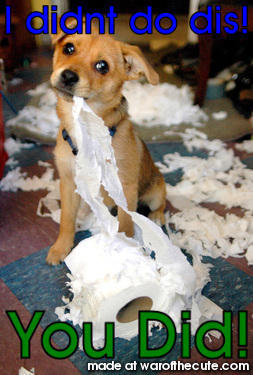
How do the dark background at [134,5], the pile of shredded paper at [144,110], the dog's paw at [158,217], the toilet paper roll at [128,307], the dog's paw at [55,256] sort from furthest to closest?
1. the dark background at [134,5]
2. the pile of shredded paper at [144,110]
3. the dog's paw at [158,217]
4. the dog's paw at [55,256]
5. the toilet paper roll at [128,307]

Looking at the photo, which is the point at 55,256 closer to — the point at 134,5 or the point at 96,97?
the point at 96,97

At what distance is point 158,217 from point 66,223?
545 mm

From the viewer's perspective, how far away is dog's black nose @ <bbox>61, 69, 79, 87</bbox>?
56.4 inches

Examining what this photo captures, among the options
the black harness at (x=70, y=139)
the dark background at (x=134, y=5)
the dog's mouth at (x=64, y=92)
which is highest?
the dark background at (x=134, y=5)

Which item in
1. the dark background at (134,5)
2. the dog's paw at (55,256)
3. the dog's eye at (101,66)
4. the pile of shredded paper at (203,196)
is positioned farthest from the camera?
the dark background at (134,5)

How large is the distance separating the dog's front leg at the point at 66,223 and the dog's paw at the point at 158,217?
0.48 meters

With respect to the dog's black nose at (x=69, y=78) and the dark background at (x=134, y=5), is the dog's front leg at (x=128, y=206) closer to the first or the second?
the dog's black nose at (x=69, y=78)

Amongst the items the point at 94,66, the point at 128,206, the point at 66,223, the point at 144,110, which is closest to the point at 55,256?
the point at 66,223

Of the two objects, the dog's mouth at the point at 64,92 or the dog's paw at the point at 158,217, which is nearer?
the dog's mouth at the point at 64,92

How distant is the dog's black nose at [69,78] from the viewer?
1.43m

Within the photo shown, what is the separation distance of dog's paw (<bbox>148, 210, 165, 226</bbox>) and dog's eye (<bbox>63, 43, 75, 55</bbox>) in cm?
97

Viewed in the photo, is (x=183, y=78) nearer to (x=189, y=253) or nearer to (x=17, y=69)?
(x=17, y=69)

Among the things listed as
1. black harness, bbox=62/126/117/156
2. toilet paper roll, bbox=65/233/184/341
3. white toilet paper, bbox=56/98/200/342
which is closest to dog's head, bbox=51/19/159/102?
black harness, bbox=62/126/117/156

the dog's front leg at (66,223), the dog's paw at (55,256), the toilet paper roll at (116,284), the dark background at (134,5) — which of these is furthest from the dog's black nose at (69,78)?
the dark background at (134,5)
